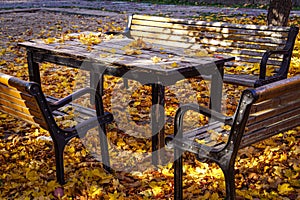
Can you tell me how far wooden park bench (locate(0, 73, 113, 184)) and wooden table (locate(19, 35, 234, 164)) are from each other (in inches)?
15.4

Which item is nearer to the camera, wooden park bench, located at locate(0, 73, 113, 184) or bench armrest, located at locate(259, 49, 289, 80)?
wooden park bench, located at locate(0, 73, 113, 184)

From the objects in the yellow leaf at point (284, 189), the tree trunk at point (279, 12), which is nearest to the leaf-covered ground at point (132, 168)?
the yellow leaf at point (284, 189)

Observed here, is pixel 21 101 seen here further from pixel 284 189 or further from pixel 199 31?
pixel 199 31

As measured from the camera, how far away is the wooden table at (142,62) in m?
3.26

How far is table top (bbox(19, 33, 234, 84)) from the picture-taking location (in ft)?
10.9

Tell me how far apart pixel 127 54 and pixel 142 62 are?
1.35 feet

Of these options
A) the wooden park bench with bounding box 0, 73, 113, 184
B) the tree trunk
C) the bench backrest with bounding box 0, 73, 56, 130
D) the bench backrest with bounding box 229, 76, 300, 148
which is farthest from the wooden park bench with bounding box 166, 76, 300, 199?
the tree trunk

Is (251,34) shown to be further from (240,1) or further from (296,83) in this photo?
(240,1)

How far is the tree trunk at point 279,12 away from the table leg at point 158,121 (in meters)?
4.89

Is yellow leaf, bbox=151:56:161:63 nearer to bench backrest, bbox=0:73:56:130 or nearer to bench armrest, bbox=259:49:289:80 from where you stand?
bench backrest, bbox=0:73:56:130

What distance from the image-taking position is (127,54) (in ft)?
12.6

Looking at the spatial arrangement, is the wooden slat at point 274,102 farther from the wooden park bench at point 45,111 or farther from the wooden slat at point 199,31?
the wooden slat at point 199,31

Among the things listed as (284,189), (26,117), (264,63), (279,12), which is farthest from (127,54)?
(279,12)

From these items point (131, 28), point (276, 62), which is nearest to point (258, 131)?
point (276, 62)
